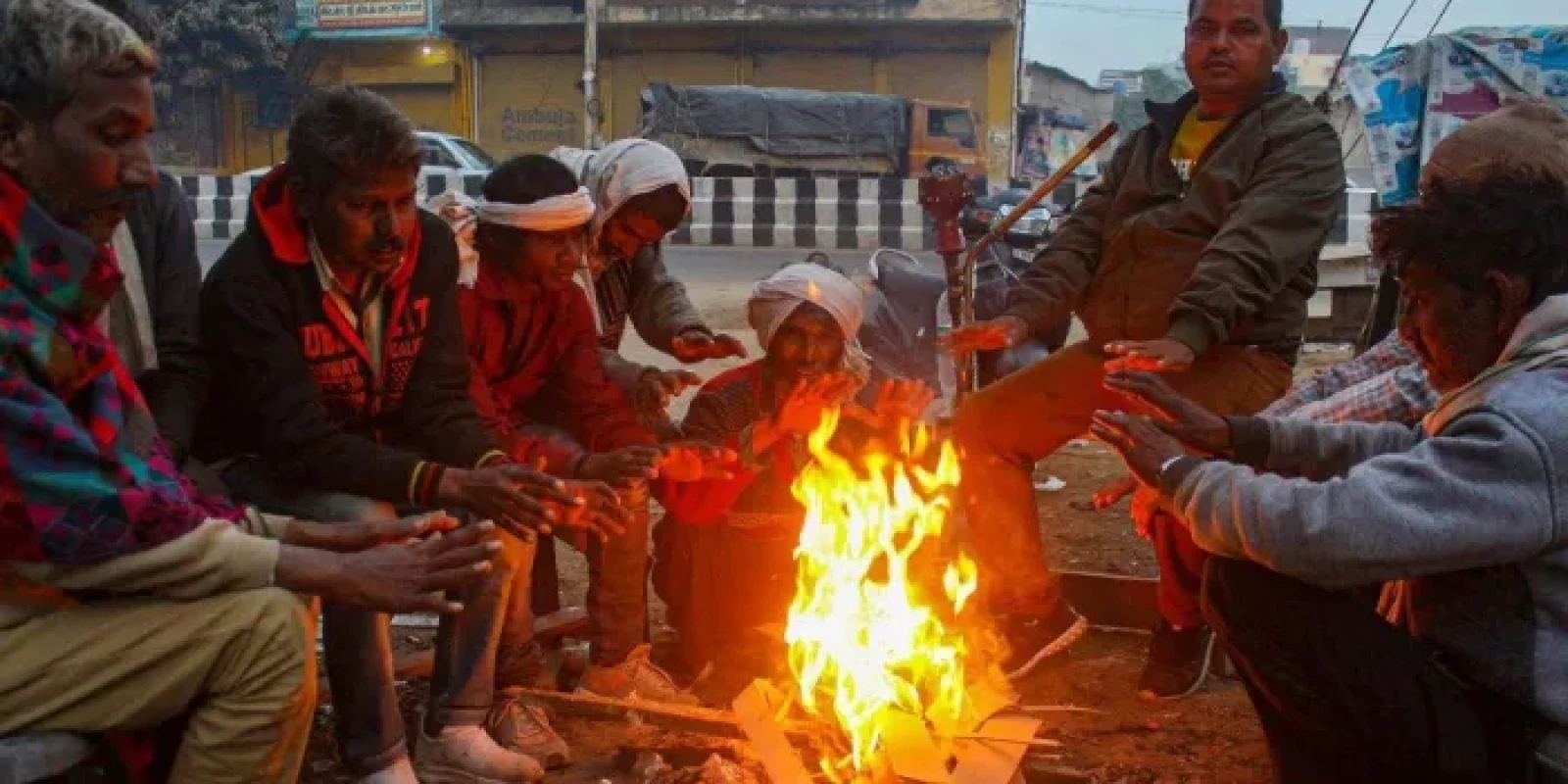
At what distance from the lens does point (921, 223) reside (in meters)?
21.2

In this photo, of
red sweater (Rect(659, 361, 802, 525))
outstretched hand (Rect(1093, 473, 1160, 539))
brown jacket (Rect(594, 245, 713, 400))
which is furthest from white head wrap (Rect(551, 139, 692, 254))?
outstretched hand (Rect(1093, 473, 1160, 539))

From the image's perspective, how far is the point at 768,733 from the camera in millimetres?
3838

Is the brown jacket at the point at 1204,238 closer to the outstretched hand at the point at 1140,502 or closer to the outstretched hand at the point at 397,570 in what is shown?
the outstretched hand at the point at 1140,502

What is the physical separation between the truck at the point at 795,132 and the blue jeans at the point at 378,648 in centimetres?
2564

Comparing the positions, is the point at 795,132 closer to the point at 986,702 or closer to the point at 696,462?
the point at 696,462

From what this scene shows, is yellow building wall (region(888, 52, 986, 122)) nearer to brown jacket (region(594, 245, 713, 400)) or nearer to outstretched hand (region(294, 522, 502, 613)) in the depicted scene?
brown jacket (region(594, 245, 713, 400))

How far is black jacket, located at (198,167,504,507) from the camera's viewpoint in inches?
142

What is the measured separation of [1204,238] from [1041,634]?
5.39 ft

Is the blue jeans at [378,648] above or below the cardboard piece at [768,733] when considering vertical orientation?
above

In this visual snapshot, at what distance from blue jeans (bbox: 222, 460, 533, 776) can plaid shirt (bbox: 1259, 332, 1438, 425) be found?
8.34 feet

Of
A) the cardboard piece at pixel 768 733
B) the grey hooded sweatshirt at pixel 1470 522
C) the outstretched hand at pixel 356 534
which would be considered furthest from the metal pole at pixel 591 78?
the grey hooded sweatshirt at pixel 1470 522

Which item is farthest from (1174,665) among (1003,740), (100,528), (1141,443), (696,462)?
(100,528)

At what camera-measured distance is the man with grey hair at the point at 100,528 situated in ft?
8.11

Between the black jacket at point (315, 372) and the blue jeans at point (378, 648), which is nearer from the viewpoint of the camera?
the blue jeans at point (378, 648)
